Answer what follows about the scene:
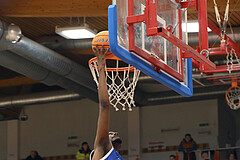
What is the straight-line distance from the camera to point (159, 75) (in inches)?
229

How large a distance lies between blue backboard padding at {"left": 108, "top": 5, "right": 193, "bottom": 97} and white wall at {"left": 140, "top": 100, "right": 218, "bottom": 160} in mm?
15359

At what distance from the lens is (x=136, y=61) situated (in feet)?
17.4

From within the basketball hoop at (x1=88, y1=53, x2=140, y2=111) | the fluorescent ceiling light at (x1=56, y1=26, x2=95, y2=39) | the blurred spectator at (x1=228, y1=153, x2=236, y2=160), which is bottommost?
the blurred spectator at (x1=228, y1=153, x2=236, y2=160)

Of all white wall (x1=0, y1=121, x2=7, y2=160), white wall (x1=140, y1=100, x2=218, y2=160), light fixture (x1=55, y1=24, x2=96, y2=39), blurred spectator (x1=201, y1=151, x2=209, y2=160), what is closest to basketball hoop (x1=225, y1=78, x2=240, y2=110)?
light fixture (x1=55, y1=24, x2=96, y2=39)

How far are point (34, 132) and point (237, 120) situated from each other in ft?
31.6

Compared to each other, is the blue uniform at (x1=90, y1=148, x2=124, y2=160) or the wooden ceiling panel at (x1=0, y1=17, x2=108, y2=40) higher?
the wooden ceiling panel at (x1=0, y1=17, x2=108, y2=40)

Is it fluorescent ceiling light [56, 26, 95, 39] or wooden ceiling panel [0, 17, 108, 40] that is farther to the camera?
wooden ceiling panel [0, 17, 108, 40]

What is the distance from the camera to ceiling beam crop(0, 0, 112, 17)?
11508 millimetres

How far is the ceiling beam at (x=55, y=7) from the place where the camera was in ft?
37.8

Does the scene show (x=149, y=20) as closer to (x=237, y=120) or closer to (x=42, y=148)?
(x=237, y=120)

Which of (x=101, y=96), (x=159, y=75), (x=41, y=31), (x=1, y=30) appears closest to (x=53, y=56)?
(x=41, y=31)

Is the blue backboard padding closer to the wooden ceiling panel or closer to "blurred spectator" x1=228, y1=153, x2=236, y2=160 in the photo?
the wooden ceiling panel

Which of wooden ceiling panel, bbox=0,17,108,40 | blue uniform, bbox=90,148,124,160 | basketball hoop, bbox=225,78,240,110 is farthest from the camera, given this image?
wooden ceiling panel, bbox=0,17,108,40

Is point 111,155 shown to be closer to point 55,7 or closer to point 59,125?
point 55,7
